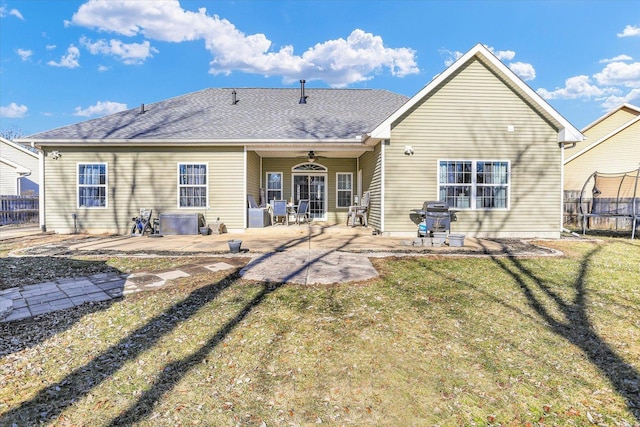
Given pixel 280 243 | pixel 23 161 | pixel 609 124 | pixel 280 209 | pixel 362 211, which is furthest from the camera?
pixel 23 161

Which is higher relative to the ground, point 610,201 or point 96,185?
point 96,185

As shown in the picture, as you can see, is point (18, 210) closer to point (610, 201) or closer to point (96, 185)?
point (96, 185)

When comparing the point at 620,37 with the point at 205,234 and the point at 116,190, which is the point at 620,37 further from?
the point at 116,190

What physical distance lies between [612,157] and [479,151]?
1031cm

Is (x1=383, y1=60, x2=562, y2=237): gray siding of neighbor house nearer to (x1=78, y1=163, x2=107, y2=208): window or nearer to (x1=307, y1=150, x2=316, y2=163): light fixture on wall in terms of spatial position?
(x1=307, y1=150, x2=316, y2=163): light fixture on wall

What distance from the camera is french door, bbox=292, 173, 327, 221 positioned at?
1283cm

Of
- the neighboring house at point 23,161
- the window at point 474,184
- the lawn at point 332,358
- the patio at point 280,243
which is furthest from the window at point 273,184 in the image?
the neighboring house at point 23,161

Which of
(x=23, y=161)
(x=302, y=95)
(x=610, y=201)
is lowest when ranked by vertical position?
(x=610, y=201)

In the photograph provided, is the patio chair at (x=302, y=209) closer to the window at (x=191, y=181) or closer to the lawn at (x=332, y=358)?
the window at (x=191, y=181)

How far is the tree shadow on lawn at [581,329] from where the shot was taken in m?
2.31

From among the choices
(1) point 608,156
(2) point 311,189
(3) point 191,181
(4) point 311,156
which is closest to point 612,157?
(1) point 608,156

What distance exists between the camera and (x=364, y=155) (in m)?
11.8

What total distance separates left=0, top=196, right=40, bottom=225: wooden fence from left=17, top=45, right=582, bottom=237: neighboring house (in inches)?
182

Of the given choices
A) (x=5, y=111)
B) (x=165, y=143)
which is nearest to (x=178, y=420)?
(x=165, y=143)
